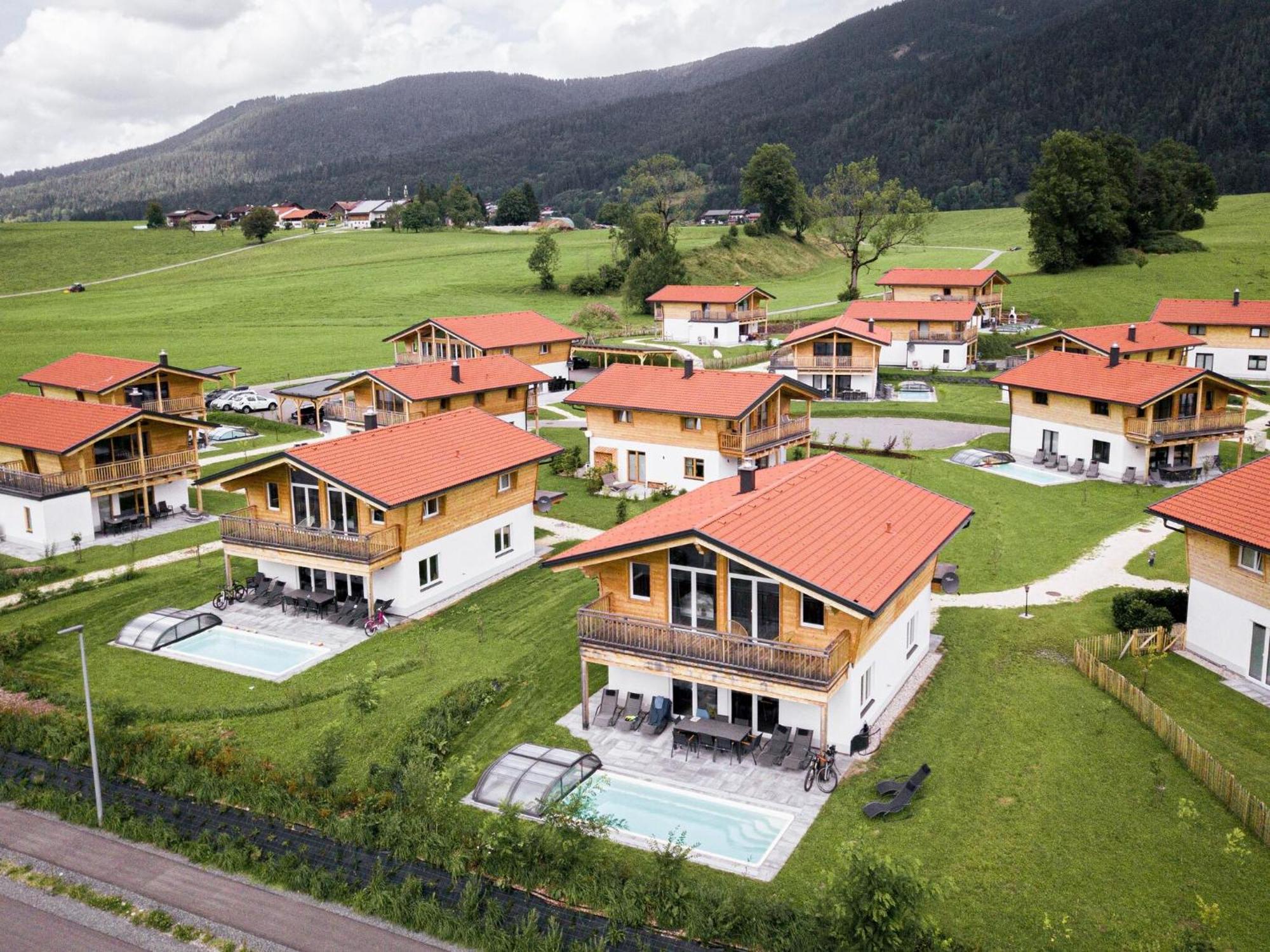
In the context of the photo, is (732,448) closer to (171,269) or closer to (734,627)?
(734,627)

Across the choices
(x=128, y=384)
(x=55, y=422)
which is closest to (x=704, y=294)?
(x=128, y=384)

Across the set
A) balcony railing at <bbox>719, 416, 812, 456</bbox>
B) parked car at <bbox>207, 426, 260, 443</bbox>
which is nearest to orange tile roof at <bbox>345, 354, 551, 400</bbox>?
parked car at <bbox>207, 426, 260, 443</bbox>

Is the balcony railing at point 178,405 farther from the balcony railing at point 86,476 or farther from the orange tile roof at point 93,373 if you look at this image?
the balcony railing at point 86,476

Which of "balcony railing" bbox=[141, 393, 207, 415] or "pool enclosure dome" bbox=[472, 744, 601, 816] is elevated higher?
"balcony railing" bbox=[141, 393, 207, 415]

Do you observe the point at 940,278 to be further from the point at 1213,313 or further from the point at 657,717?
the point at 657,717

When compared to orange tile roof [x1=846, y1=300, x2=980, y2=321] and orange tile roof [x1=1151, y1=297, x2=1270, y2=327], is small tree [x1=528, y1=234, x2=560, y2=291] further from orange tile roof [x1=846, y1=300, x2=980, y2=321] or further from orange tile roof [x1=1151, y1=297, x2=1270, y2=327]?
orange tile roof [x1=1151, y1=297, x2=1270, y2=327]
